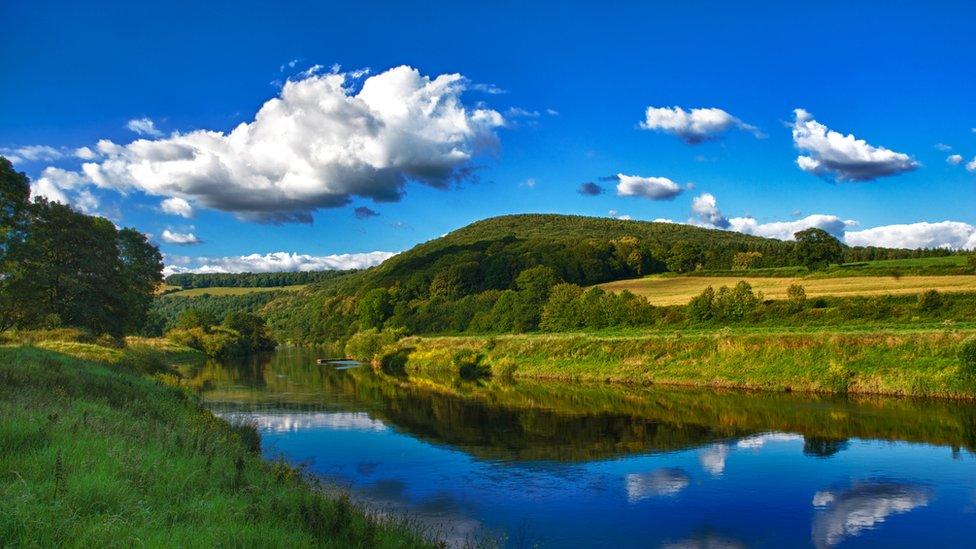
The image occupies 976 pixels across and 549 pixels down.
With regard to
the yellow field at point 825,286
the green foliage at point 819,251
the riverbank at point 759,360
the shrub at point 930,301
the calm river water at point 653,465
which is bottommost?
the calm river water at point 653,465

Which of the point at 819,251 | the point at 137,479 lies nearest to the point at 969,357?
the point at 137,479

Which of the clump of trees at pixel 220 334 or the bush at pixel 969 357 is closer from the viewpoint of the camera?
the bush at pixel 969 357

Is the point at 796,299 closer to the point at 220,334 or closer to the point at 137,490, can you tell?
the point at 137,490

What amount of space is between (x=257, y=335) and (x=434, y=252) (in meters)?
54.8

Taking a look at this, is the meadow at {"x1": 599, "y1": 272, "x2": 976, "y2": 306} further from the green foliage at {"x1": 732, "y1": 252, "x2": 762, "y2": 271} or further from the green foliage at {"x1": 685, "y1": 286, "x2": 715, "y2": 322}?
the green foliage at {"x1": 732, "y1": 252, "x2": 762, "y2": 271}

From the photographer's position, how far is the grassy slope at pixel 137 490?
22.9 ft

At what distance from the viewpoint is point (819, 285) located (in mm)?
65438

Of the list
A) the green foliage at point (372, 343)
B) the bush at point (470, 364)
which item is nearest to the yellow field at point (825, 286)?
the bush at point (470, 364)

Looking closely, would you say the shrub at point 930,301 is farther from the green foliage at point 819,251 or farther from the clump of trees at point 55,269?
the clump of trees at point 55,269

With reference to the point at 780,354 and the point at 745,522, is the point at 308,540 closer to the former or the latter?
the point at 745,522

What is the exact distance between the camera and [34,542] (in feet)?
20.6

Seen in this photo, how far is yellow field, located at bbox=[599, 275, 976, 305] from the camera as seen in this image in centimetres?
5403

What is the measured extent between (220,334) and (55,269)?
181ft

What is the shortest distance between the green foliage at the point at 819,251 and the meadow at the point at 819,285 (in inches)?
211
